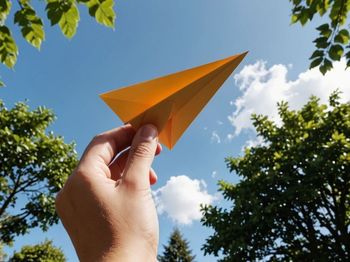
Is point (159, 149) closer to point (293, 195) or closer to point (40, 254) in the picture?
point (293, 195)

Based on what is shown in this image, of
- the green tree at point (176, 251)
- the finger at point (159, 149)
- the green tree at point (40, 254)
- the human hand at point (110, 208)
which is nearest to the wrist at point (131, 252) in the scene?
the human hand at point (110, 208)

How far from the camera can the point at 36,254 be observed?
106 feet

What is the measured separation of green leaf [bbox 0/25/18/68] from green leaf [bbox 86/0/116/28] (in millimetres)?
1132

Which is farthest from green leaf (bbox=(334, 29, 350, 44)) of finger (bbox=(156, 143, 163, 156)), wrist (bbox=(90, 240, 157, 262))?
wrist (bbox=(90, 240, 157, 262))

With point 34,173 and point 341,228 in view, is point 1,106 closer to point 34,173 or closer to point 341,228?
point 34,173

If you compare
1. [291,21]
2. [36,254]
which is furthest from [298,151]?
[36,254]

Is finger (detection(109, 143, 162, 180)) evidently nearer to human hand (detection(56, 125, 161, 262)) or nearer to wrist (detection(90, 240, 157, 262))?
human hand (detection(56, 125, 161, 262))

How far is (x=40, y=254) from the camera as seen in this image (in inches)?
1267

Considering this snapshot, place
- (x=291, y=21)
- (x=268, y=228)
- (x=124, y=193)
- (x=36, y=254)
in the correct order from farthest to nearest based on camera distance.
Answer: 1. (x=36, y=254)
2. (x=268, y=228)
3. (x=291, y=21)
4. (x=124, y=193)

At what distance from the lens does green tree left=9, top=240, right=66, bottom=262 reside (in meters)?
30.2

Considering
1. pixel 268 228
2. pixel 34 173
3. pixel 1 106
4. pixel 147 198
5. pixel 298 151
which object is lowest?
pixel 147 198

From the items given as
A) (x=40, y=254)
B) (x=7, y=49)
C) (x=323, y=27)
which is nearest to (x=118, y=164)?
(x=7, y=49)

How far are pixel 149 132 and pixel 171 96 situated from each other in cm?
25

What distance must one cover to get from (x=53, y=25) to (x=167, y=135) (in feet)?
6.89
